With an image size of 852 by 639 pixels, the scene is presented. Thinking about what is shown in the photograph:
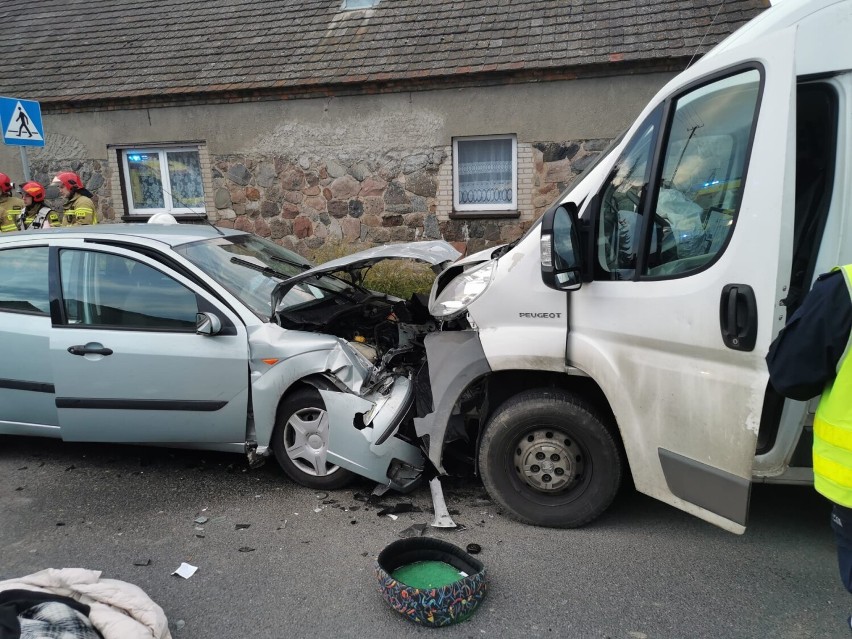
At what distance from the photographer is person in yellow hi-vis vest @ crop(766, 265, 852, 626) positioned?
6.23 ft

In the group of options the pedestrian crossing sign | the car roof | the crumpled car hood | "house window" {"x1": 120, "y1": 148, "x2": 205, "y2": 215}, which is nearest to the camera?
the crumpled car hood

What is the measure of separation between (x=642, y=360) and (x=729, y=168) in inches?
38.3

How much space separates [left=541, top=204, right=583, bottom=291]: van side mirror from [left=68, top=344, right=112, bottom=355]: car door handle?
9.29ft

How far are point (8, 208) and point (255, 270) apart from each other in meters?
6.04

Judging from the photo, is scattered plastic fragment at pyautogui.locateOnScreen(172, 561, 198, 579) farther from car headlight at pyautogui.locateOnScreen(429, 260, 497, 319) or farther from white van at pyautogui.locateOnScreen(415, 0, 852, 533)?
car headlight at pyautogui.locateOnScreen(429, 260, 497, 319)

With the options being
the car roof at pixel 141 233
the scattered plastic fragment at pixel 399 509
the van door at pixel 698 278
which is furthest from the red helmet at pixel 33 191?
the van door at pixel 698 278

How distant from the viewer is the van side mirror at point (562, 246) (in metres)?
3.03

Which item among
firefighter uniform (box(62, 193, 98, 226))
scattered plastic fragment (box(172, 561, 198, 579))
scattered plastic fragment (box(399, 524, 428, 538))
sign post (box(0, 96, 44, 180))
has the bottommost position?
scattered plastic fragment (box(172, 561, 198, 579))

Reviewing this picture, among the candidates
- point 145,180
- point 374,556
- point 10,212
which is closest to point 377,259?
point 374,556

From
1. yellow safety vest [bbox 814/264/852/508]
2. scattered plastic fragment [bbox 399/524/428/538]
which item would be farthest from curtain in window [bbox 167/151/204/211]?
yellow safety vest [bbox 814/264/852/508]

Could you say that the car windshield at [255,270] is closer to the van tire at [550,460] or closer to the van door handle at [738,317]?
the van tire at [550,460]

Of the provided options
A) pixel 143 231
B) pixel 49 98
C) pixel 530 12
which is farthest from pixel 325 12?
pixel 143 231

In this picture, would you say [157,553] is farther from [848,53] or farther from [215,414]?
[848,53]

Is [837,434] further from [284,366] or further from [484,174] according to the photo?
[484,174]
